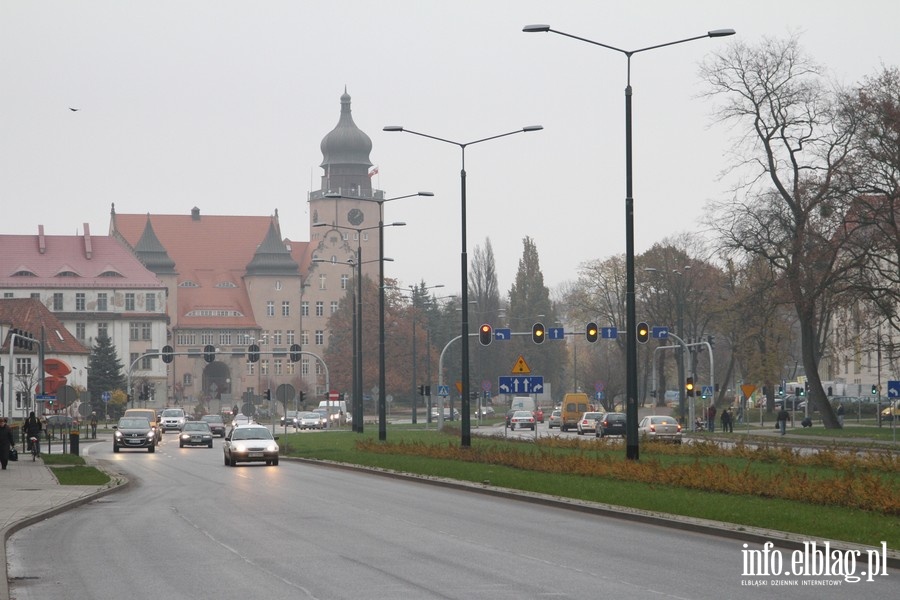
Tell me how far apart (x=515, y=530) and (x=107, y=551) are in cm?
566

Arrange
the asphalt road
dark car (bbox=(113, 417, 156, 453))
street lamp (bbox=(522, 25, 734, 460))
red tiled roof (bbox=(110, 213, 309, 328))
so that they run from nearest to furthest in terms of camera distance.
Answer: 1. the asphalt road
2. street lamp (bbox=(522, 25, 734, 460))
3. dark car (bbox=(113, 417, 156, 453))
4. red tiled roof (bbox=(110, 213, 309, 328))

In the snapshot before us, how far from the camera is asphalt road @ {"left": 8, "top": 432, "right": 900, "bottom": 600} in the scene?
1415 centimetres

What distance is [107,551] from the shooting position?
18391 millimetres

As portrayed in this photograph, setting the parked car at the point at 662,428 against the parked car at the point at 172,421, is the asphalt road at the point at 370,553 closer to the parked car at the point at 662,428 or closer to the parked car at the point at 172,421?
the parked car at the point at 662,428

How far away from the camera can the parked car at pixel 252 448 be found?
44312 millimetres

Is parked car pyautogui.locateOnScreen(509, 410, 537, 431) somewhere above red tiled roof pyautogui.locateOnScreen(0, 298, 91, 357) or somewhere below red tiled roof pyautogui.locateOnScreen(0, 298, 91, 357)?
below

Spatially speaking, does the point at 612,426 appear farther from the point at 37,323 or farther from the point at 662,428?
the point at 37,323

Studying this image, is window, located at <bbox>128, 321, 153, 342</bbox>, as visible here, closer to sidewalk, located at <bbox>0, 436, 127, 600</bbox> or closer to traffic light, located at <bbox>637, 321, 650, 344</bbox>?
sidewalk, located at <bbox>0, 436, 127, 600</bbox>

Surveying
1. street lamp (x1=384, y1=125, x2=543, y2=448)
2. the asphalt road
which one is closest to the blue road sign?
street lamp (x1=384, y1=125, x2=543, y2=448)

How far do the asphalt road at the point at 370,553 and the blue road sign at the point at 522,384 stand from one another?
17359mm

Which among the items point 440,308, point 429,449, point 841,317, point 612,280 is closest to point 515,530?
point 429,449

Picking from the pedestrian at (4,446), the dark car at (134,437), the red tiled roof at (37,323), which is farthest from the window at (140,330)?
the pedestrian at (4,446)

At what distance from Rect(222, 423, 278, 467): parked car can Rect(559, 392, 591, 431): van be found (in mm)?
40871

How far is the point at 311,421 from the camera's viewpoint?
99.1m
